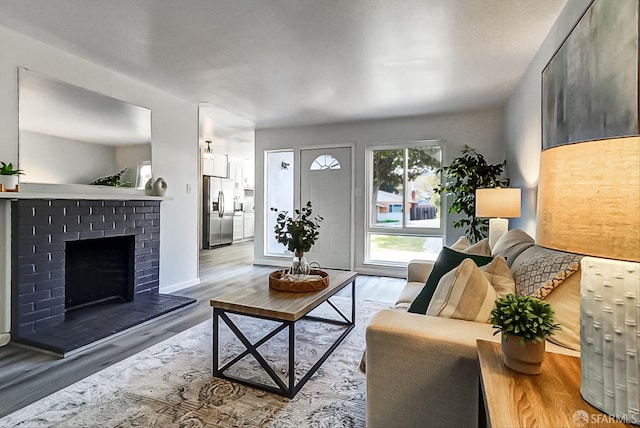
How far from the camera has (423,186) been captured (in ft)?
16.4

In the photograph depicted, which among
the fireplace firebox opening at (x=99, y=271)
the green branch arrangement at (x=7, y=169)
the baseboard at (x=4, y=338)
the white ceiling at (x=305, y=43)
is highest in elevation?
the white ceiling at (x=305, y=43)

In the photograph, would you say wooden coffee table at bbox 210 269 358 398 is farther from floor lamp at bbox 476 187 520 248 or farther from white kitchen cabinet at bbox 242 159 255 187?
white kitchen cabinet at bbox 242 159 255 187

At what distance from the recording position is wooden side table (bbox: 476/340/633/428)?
797 mm

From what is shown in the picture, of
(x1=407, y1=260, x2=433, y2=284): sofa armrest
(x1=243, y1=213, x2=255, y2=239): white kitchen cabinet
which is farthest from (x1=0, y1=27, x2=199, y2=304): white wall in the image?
(x1=243, y1=213, x2=255, y2=239): white kitchen cabinet

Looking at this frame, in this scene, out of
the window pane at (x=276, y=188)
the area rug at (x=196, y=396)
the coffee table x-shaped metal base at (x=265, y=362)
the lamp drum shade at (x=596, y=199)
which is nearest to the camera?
the lamp drum shade at (x=596, y=199)

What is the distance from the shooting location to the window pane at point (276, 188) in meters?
5.99

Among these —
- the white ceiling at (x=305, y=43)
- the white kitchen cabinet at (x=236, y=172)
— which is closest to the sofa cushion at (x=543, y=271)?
the white ceiling at (x=305, y=43)

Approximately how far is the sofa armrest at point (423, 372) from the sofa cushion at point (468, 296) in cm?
5

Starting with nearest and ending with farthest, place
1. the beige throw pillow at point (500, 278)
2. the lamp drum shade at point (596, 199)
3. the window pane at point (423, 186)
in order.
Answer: the lamp drum shade at point (596, 199)
the beige throw pillow at point (500, 278)
the window pane at point (423, 186)

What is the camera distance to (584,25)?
5.74 feet

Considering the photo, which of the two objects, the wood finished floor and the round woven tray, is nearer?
the wood finished floor

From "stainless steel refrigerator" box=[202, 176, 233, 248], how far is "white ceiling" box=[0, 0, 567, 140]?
13.8 ft

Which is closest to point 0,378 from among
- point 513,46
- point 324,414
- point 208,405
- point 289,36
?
point 208,405

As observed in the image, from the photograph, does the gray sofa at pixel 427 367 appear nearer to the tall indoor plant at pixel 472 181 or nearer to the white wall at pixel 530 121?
the white wall at pixel 530 121
